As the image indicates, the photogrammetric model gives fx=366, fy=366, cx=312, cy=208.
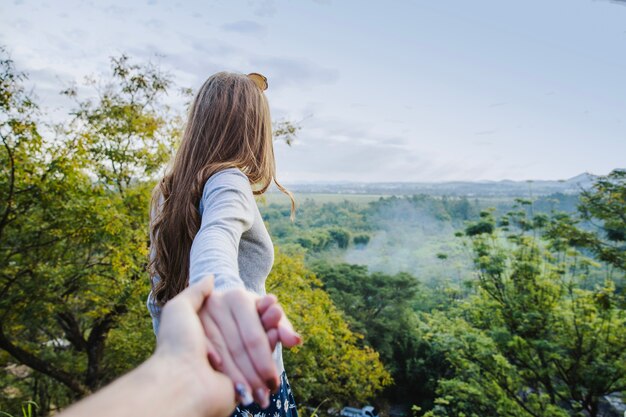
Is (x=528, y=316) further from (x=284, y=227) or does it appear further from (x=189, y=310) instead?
(x=284, y=227)

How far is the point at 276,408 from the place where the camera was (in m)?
1.21

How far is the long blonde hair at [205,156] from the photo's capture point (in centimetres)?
119

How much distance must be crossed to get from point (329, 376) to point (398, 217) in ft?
85.7

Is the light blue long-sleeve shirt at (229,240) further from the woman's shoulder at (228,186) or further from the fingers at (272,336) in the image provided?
the fingers at (272,336)

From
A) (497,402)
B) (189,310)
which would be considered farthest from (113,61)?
(497,402)

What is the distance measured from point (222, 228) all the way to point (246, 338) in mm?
359

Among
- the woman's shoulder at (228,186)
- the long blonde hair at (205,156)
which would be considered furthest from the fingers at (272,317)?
the long blonde hair at (205,156)

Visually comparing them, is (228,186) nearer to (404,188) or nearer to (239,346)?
(239,346)

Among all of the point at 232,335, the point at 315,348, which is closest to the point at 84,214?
the point at 232,335

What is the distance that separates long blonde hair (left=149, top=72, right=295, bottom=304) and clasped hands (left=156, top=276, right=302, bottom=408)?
1.93 ft

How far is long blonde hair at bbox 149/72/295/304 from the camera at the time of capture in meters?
1.19

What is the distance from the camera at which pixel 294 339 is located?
60cm

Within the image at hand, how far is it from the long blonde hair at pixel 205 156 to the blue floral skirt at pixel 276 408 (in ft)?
1.49

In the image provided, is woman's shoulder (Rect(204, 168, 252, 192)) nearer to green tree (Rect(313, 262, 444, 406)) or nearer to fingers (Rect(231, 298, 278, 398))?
fingers (Rect(231, 298, 278, 398))
